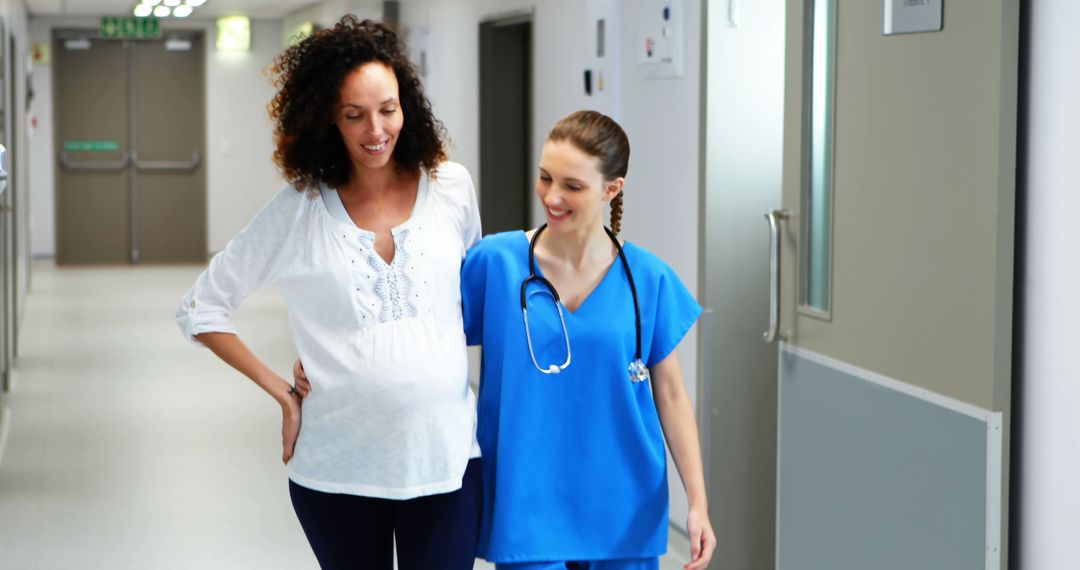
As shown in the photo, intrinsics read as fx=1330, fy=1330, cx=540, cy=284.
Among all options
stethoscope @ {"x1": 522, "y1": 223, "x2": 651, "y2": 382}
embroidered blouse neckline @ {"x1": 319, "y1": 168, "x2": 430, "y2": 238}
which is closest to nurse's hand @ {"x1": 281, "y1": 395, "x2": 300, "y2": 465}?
embroidered blouse neckline @ {"x1": 319, "y1": 168, "x2": 430, "y2": 238}

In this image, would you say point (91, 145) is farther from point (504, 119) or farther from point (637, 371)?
point (637, 371)

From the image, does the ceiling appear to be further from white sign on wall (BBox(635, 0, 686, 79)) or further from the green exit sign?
white sign on wall (BBox(635, 0, 686, 79))

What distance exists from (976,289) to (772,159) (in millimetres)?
1537

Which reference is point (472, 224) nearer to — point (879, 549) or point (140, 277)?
point (879, 549)

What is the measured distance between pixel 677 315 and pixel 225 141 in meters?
13.6

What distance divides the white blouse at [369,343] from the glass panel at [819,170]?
1409 millimetres

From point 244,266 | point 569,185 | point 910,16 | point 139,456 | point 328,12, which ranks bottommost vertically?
point 139,456

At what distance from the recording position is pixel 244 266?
7.32 feet

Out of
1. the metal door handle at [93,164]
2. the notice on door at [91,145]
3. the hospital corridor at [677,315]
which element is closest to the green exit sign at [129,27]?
the notice on door at [91,145]

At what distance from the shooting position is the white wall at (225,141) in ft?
49.1

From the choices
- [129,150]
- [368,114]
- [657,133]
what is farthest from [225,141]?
[368,114]

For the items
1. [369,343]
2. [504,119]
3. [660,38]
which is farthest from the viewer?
[504,119]

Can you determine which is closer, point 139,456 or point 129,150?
point 139,456

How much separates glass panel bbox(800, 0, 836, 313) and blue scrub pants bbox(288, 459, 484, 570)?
4.66 feet
